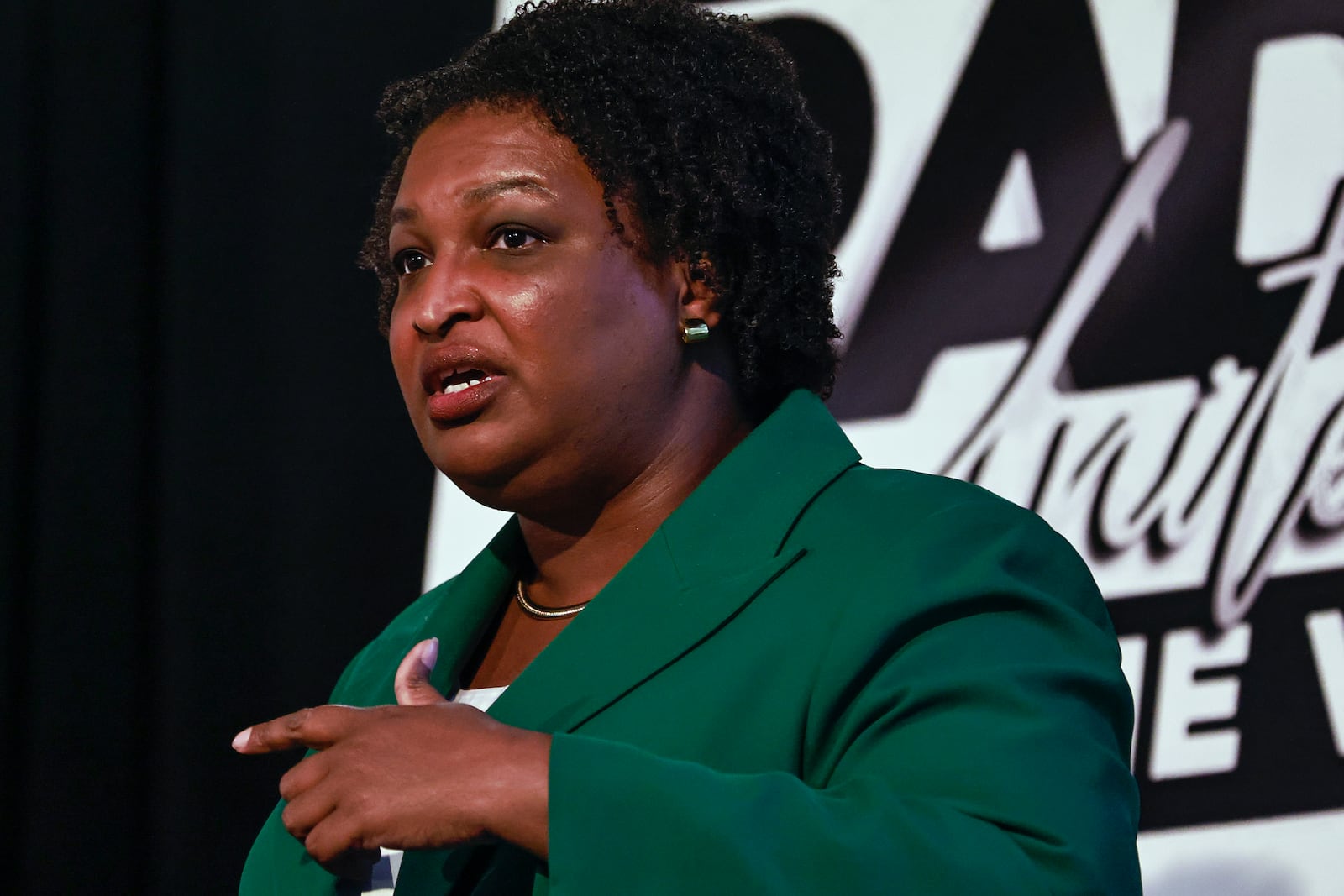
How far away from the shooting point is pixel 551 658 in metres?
1.11

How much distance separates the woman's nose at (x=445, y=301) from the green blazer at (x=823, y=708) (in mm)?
265

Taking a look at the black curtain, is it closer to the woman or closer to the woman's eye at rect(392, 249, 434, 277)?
the woman

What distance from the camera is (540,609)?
139 cm

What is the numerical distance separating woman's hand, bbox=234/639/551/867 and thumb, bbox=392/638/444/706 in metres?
0.12

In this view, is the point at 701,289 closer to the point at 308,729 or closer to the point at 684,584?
the point at 684,584

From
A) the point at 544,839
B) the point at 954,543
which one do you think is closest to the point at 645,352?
the point at 954,543

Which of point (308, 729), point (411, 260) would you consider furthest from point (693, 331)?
point (308, 729)

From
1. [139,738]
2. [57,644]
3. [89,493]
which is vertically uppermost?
[89,493]

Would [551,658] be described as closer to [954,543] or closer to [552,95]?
[954,543]

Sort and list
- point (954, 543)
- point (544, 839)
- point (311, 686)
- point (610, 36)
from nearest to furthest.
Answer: point (544, 839) < point (954, 543) < point (610, 36) < point (311, 686)

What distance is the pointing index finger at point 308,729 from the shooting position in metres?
0.92

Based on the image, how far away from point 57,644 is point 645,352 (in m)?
1.33

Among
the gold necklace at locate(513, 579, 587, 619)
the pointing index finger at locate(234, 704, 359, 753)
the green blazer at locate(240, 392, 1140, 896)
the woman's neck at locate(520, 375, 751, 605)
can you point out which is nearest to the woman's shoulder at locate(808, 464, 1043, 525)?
the green blazer at locate(240, 392, 1140, 896)

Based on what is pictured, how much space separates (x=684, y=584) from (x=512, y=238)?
0.37 meters
